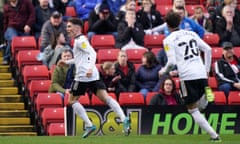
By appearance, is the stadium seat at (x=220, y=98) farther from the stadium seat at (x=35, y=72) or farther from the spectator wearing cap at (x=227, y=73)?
the stadium seat at (x=35, y=72)

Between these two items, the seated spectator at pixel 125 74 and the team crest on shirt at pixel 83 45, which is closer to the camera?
the team crest on shirt at pixel 83 45

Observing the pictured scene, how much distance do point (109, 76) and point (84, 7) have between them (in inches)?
112

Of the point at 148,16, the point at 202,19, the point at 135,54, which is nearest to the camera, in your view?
the point at 135,54

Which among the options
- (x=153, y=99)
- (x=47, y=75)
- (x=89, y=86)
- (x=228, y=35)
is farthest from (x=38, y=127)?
(x=228, y=35)

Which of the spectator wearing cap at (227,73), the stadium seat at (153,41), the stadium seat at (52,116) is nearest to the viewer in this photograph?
the stadium seat at (52,116)

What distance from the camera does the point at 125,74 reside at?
56.3 feet

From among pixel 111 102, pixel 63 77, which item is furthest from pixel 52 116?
pixel 111 102

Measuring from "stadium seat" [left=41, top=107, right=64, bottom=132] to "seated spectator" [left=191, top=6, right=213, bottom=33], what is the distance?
169 inches

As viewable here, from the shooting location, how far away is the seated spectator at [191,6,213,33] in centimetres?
1905

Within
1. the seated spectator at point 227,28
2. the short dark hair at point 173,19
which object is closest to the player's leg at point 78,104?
the short dark hair at point 173,19

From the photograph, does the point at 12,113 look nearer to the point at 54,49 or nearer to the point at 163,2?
the point at 54,49

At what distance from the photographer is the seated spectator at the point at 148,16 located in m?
19.1

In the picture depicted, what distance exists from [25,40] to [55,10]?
51.4 inches

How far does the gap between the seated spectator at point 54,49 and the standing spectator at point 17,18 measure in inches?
38.0
